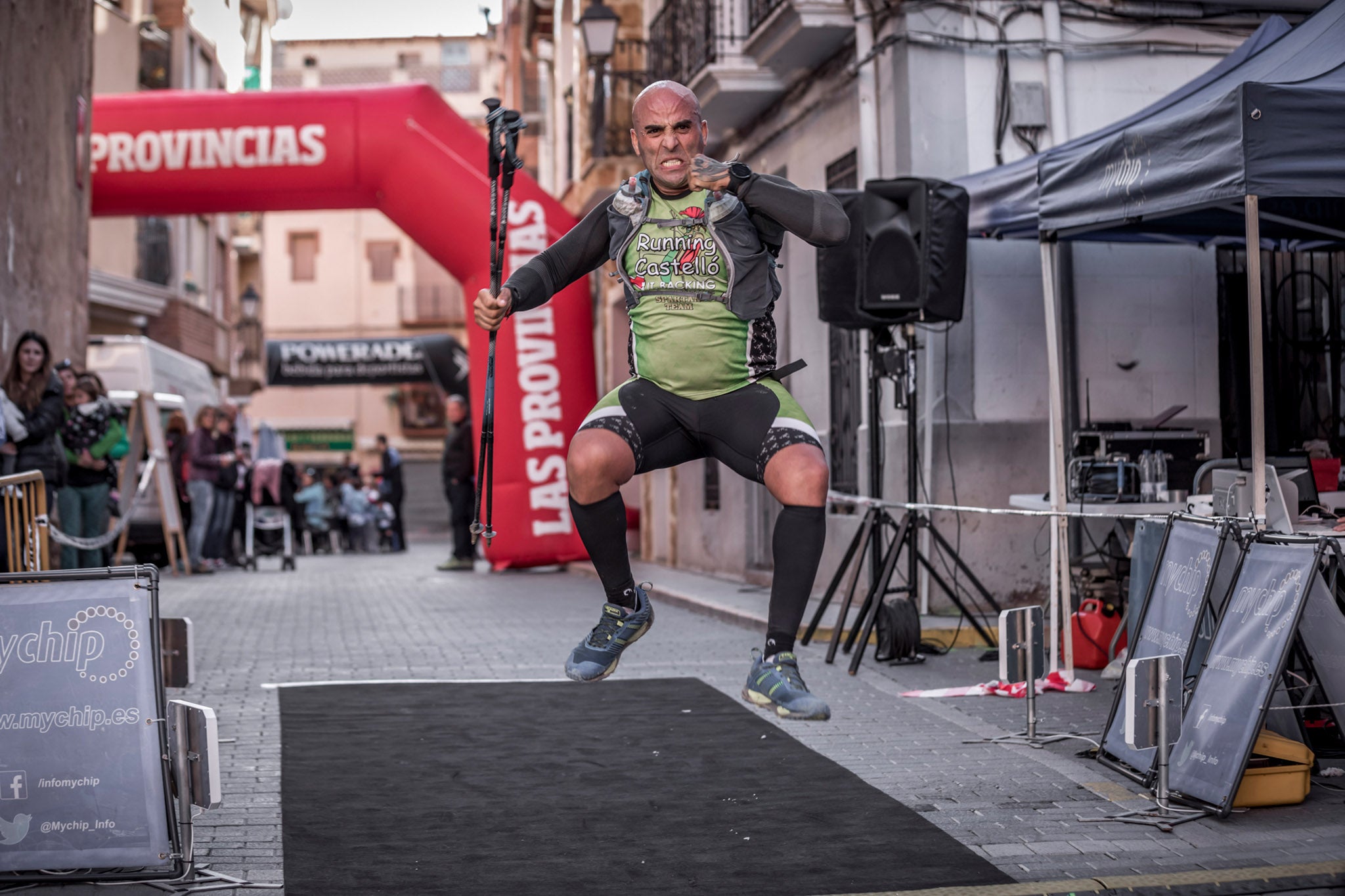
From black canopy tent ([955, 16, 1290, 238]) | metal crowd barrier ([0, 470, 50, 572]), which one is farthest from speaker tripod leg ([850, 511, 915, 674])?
metal crowd barrier ([0, 470, 50, 572])

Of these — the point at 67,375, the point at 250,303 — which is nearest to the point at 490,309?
the point at 67,375

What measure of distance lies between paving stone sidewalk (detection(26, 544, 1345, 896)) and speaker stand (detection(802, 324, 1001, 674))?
0.83 feet

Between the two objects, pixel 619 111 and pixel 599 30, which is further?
pixel 619 111

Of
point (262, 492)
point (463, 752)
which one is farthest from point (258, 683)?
point (262, 492)

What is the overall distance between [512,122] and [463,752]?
9.69 ft

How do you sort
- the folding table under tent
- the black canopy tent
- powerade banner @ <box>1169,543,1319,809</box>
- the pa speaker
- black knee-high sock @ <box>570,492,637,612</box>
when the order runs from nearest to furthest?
black knee-high sock @ <box>570,492,637,612</box>, powerade banner @ <box>1169,543,1319,809</box>, the folding table under tent, the black canopy tent, the pa speaker

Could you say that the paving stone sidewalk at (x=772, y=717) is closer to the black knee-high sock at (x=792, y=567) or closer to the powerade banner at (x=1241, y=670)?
the powerade banner at (x=1241, y=670)

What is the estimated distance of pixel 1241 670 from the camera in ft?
18.3

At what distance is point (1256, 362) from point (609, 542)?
310 centimetres

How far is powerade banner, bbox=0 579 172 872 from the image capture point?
186 inches

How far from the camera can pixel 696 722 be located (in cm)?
744

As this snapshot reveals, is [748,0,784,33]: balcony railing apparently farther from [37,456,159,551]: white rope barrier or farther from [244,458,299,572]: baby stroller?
[244,458,299,572]: baby stroller

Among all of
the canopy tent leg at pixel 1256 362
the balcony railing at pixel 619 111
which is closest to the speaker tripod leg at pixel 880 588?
the canopy tent leg at pixel 1256 362

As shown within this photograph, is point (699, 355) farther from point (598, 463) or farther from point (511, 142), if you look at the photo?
point (511, 142)
